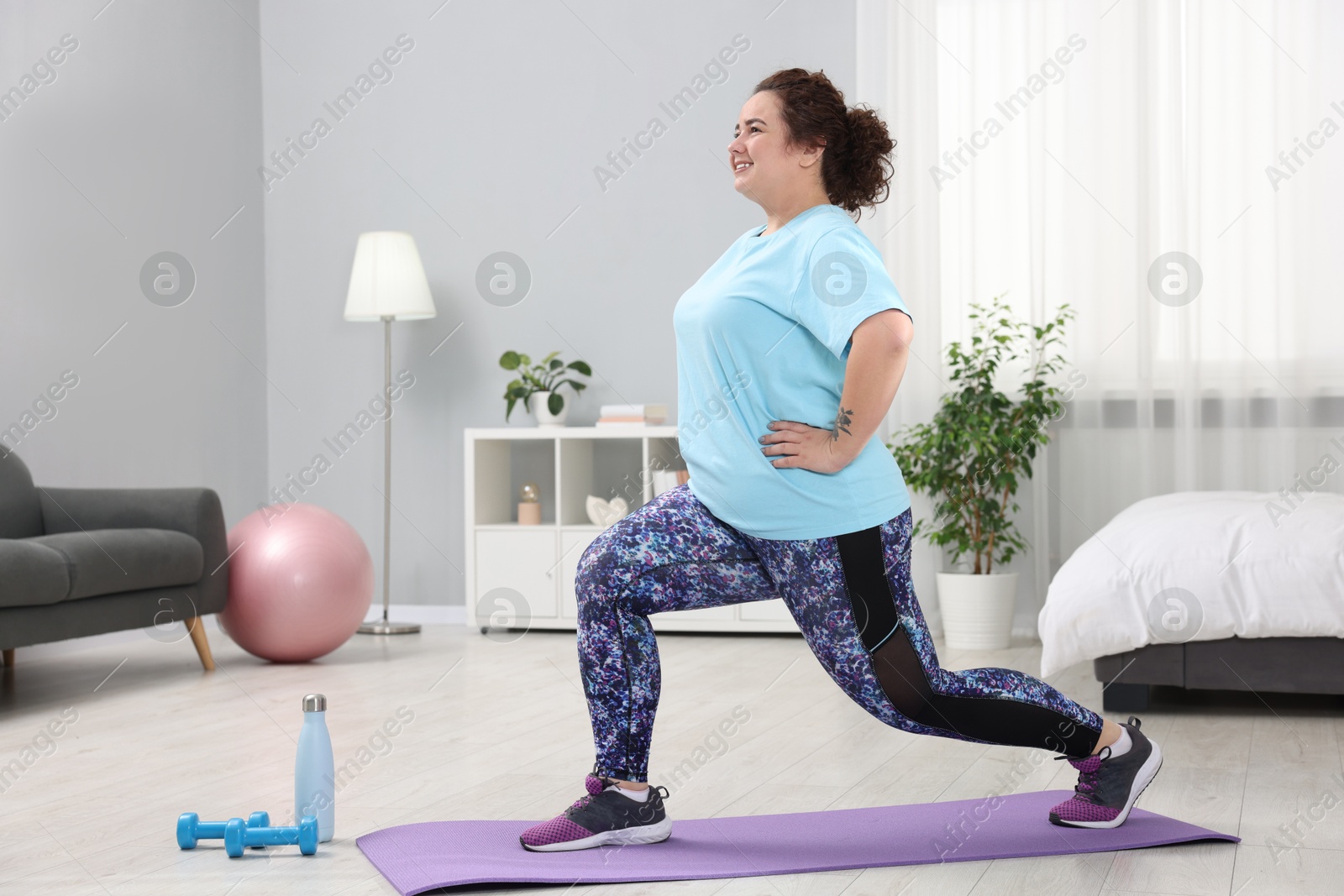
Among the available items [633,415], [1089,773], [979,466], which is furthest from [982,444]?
[1089,773]

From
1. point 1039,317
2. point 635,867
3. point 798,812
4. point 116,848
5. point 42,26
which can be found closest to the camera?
point 635,867

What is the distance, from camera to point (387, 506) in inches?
189

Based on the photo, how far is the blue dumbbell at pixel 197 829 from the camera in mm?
2006

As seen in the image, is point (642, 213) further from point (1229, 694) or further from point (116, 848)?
point (116, 848)

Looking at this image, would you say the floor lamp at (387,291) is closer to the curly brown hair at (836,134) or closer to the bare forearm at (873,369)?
the curly brown hair at (836,134)

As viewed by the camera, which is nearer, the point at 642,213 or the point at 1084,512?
the point at 1084,512

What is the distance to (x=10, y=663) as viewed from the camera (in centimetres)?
391

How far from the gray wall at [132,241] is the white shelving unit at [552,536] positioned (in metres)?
1.03

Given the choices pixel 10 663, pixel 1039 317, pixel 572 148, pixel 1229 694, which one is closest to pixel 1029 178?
pixel 1039 317

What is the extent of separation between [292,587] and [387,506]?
99 cm

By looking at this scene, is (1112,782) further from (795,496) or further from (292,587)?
(292,587)

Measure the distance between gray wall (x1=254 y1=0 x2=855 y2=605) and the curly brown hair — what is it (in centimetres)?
293

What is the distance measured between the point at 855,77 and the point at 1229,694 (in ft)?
8.42

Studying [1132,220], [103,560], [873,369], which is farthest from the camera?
[1132,220]
